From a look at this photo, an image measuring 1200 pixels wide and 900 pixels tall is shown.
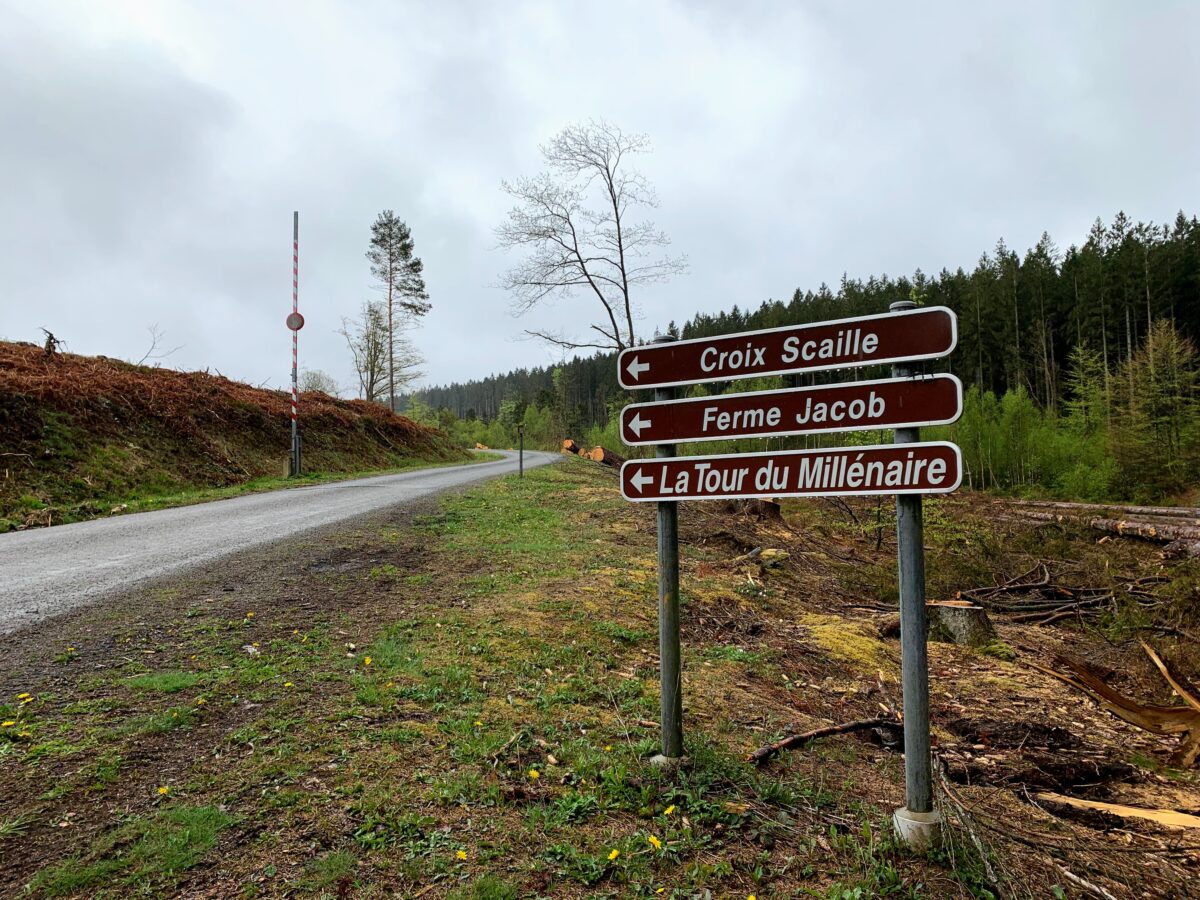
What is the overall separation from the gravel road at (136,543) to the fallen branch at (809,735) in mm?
5042

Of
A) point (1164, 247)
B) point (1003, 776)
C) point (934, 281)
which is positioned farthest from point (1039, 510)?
point (934, 281)

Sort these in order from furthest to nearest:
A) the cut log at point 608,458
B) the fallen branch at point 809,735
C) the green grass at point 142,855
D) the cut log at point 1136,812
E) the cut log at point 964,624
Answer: the cut log at point 608,458
the cut log at point 964,624
the fallen branch at point 809,735
the cut log at point 1136,812
the green grass at point 142,855

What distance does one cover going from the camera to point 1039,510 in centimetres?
2153

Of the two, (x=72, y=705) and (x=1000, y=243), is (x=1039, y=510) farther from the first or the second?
(x=1000, y=243)

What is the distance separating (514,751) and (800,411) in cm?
224

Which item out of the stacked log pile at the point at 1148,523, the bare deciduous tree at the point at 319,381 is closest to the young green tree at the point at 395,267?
the bare deciduous tree at the point at 319,381

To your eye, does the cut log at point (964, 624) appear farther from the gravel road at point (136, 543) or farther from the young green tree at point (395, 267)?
the young green tree at point (395, 267)

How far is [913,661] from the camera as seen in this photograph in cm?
257

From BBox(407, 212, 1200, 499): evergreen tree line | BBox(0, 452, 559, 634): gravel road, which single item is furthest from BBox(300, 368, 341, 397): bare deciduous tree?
BBox(0, 452, 559, 634): gravel road

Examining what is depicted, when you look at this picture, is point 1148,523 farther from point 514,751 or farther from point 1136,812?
point 514,751

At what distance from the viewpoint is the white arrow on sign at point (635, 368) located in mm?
3234

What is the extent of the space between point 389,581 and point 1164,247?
198 ft

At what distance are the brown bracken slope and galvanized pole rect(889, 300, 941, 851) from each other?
11.3 metres

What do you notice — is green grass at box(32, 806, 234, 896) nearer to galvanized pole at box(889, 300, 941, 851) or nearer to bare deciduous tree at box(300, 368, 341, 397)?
galvanized pole at box(889, 300, 941, 851)
